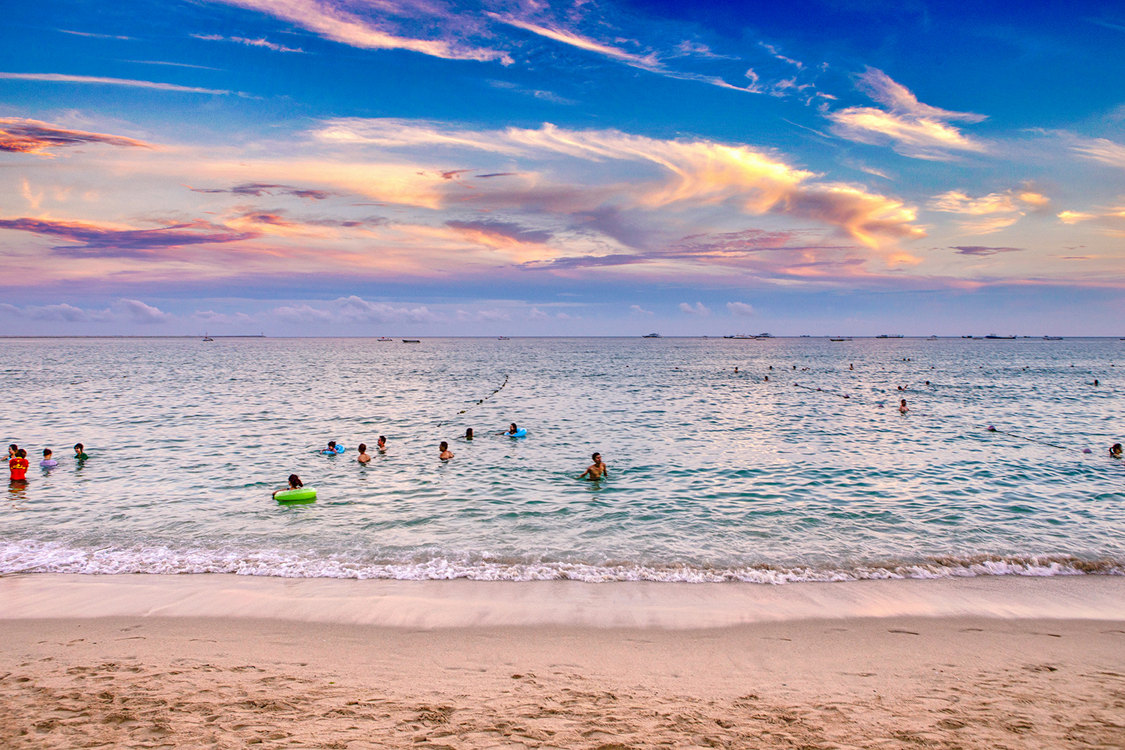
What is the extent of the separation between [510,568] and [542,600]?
2.23 m

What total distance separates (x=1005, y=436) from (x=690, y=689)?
35365 millimetres

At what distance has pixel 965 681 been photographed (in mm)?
9008

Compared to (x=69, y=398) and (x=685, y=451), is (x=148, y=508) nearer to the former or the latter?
(x=685, y=451)

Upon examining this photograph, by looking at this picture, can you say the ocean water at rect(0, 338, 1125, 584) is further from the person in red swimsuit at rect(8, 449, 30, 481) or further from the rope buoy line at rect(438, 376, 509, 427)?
the rope buoy line at rect(438, 376, 509, 427)

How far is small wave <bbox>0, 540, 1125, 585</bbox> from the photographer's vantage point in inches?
551

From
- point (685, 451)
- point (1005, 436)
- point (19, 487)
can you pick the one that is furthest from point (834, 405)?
point (19, 487)

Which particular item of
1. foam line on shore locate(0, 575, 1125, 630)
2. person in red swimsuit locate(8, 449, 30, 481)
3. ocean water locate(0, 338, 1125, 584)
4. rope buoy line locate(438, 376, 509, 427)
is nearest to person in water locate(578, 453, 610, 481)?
ocean water locate(0, 338, 1125, 584)

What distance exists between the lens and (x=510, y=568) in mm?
14570

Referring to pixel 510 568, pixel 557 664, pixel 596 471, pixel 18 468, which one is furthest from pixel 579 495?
pixel 18 468

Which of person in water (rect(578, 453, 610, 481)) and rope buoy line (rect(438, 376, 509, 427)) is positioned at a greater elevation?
rope buoy line (rect(438, 376, 509, 427))

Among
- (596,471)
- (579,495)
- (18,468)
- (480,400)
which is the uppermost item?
(480,400)

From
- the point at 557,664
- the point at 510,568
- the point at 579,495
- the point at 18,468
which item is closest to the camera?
the point at 557,664

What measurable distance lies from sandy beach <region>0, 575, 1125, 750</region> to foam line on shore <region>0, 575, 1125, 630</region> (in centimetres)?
7

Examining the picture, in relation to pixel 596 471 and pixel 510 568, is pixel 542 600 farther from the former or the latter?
pixel 596 471
